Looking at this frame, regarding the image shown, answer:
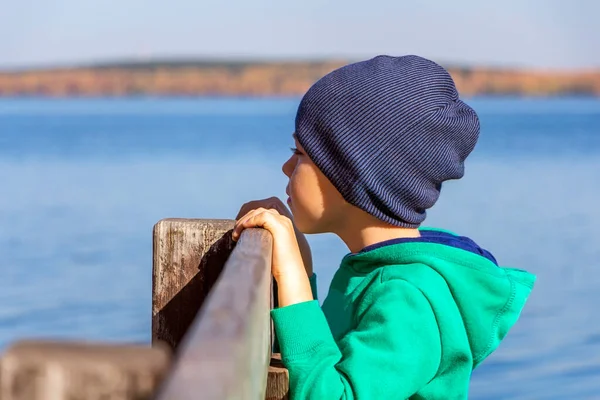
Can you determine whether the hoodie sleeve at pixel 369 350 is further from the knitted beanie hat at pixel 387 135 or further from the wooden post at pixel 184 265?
the knitted beanie hat at pixel 387 135

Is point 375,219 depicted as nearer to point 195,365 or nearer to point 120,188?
point 195,365

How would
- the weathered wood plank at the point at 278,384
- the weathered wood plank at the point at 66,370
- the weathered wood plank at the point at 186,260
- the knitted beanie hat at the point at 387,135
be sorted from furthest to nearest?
1. the knitted beanie hat at the point at 387,135
2. the weathered wood plank at the point at 186,260
3. the weathered wood plank at the point at 278,384
4. the weathered wood plank at the point at 66,370

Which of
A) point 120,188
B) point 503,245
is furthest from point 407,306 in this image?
point 120,188

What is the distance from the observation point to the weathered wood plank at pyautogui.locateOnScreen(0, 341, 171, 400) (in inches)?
22.7

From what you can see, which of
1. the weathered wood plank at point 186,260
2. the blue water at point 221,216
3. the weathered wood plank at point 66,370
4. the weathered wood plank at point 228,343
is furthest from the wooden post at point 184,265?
the blue water at point 221,216

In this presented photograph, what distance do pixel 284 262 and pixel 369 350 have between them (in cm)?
23

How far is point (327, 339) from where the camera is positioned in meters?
1.95

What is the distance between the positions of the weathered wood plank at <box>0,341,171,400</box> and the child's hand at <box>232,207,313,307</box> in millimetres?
1371

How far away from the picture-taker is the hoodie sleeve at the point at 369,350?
6.23 ft

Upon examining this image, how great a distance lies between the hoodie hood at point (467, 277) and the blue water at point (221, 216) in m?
3.35

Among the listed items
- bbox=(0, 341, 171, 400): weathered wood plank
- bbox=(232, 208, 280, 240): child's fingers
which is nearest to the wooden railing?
bbox=(0, 341, 171, 400): weathered wood plank

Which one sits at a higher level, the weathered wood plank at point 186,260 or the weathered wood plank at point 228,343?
the weathered wood plank at point 228,343

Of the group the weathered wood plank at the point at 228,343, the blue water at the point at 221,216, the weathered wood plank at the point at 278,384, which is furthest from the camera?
the blue water at the point at 221,216

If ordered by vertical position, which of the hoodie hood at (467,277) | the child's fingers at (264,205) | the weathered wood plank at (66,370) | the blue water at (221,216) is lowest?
the blue water at (221,216)
